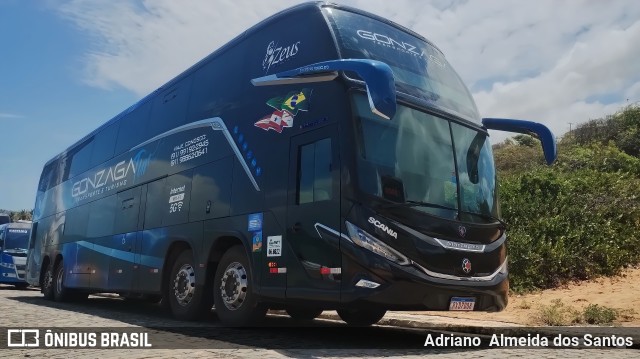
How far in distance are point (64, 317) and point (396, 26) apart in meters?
7.85

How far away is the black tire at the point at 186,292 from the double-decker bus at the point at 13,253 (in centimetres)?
1821

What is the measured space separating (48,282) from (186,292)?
8.72m

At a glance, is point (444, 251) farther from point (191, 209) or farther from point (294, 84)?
point (191, 209)

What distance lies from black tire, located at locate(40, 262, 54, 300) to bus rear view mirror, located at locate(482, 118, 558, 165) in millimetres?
12846

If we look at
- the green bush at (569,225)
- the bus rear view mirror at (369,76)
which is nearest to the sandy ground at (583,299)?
the green bush at (569,225)

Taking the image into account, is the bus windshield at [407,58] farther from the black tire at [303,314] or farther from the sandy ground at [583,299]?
the sandy ground at [583,299]

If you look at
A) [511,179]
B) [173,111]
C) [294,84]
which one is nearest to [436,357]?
[294,84]

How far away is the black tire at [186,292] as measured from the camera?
28.6ft

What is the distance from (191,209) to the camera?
9227mm

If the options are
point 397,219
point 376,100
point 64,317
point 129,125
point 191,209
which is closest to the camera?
point 376,100

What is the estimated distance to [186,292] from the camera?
9.12m

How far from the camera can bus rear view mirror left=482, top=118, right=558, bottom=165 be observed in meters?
8.55

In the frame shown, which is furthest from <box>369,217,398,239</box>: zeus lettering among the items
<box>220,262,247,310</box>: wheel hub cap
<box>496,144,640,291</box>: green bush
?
<box>496,144,640,291</box>: green bush
